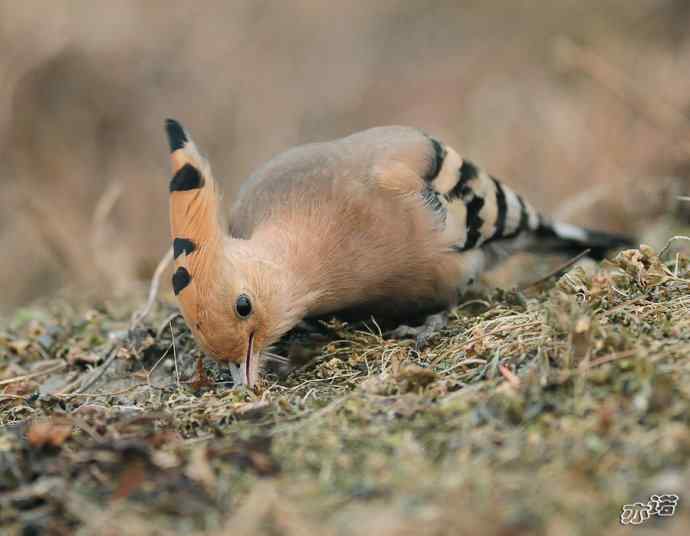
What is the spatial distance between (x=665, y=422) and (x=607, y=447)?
0.18m

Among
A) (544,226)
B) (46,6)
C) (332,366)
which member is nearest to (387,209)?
(332,366)

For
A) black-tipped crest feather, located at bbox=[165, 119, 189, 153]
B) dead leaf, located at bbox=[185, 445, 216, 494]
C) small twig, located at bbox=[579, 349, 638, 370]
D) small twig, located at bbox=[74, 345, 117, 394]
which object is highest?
black-tipped crest feather, located at bbox=[165, 119, 189, 153]

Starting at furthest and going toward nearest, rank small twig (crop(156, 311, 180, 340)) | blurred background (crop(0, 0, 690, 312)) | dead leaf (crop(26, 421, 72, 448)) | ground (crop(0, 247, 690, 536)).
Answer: blurred background (crop(0, 0, 690, 312))
small twig (crop(156, 311, 180, 340))
dead leaf (crop(26, 421, 72, 448))
ground (crop(0, 247, 690, 536))

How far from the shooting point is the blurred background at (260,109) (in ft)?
22.1

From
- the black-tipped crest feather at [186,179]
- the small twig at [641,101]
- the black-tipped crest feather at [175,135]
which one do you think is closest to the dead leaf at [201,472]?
the black-tipped crest feather at [186,179]

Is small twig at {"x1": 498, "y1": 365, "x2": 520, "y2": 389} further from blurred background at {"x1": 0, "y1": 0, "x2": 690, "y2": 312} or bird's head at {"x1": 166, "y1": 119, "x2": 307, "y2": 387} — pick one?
blurred background at {"x1": 0, "y1": 0, "x2": 690, "y2": 312}

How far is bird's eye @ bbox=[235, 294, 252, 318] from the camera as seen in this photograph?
12.2 ft

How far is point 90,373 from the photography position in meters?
4.18

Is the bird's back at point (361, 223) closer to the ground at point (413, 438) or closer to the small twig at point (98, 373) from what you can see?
the ground at point (413, 438)

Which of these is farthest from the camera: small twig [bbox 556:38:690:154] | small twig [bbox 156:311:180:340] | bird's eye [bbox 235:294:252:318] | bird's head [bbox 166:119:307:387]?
small twig [bbox 556:38:690:154]

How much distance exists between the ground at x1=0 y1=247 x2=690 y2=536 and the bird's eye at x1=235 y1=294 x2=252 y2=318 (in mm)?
285

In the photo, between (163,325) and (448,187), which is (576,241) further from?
(163,325)

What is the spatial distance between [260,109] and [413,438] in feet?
24.1

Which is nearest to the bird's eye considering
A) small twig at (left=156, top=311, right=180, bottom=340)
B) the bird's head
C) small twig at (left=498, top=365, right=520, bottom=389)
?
the bird's head
